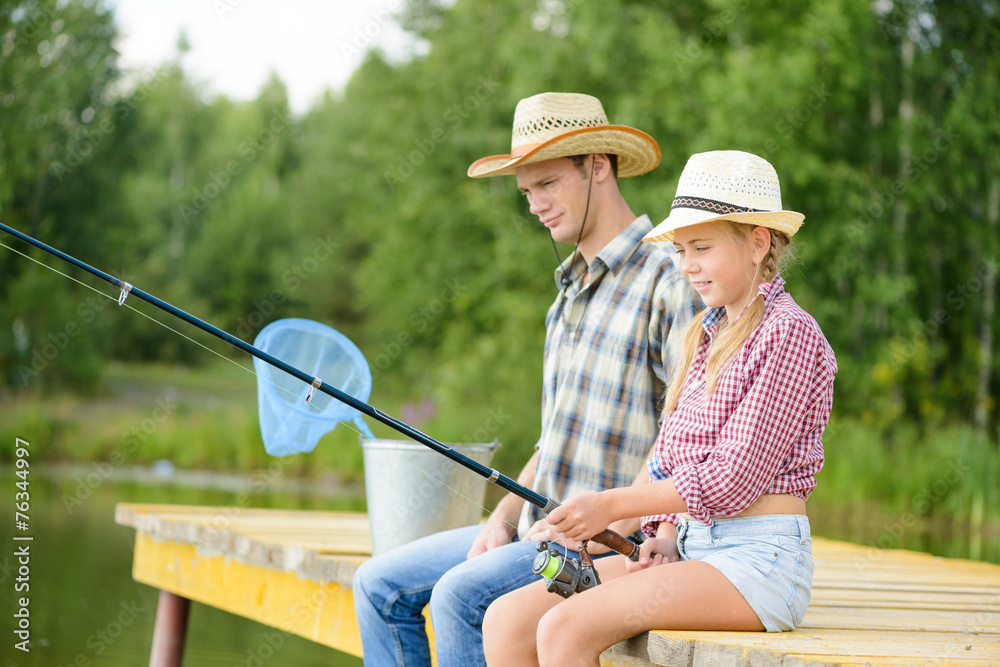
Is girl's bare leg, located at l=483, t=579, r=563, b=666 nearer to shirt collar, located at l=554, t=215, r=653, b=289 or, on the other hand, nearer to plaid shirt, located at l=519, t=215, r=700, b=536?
plaid shirt, located at l=519, t=215, r=700, b=536

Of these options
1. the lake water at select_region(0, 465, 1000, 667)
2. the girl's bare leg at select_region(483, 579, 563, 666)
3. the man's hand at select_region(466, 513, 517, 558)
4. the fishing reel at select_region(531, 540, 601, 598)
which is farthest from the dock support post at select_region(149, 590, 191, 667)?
the fishing reel at select_region(531, 540, 601, 598)

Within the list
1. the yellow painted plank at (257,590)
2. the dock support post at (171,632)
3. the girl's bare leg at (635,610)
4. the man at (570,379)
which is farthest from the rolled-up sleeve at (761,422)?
the dock support post at (171,632)

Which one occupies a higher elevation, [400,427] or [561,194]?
[561,194]

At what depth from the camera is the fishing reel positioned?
180 centimetres

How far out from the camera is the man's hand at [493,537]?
7.35 feet

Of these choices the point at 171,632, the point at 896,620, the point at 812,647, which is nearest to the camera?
the point at 812,647

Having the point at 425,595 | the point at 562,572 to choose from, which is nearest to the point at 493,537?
the point at 425,595

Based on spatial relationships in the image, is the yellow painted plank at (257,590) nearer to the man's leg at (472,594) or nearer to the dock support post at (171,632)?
the dock support post at (171,632)

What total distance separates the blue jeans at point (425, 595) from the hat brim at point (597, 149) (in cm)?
79

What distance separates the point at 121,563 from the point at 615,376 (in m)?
5.45

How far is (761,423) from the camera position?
1.70m

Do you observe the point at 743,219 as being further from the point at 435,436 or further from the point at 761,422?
the point at 435,436

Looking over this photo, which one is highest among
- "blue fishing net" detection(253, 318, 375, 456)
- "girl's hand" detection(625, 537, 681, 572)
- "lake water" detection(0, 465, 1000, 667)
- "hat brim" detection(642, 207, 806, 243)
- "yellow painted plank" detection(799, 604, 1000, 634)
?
"hat brim" detection(642, 207, 806, 243)

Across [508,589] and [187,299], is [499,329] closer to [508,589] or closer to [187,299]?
[187,299]
